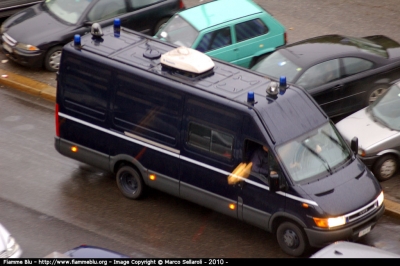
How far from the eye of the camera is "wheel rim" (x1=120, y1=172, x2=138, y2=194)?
1287 centimetres

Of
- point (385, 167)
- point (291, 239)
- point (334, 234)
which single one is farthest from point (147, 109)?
point (385, 167)

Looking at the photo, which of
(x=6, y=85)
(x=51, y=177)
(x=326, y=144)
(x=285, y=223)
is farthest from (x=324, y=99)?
(x=6, y=85)

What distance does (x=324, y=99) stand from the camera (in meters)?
14.5

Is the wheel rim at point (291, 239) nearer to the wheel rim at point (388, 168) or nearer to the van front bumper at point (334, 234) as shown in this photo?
the van front bumper at point (334, 234)

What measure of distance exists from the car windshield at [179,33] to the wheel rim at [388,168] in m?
4.49

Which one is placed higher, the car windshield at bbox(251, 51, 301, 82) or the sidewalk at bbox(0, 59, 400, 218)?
the car windshield at bbox(251, 51, 301, 82)

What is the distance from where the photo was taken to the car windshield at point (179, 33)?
15688 mm

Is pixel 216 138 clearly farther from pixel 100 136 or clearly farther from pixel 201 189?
pixel 100 136

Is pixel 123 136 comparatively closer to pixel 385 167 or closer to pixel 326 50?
pixel 385 167

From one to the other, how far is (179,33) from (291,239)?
19.5 feet

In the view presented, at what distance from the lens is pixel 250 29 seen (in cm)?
1614

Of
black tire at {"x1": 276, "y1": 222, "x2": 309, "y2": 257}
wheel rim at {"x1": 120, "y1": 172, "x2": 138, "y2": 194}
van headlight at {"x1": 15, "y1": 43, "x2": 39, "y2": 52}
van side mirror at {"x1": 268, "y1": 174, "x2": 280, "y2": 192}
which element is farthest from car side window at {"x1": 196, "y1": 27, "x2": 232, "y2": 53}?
black tire at {"x1": 276, "y1": 222, "x2": 309, "y2": 257}

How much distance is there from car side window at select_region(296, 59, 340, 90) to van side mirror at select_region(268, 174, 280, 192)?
3.66 metres

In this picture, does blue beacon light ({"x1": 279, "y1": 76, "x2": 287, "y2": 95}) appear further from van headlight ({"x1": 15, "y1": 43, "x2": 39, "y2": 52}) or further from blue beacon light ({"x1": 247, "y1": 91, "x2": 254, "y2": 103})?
van headlight ({"x1": 15, "y1": 43, "x2": 39, "y2": 52})
